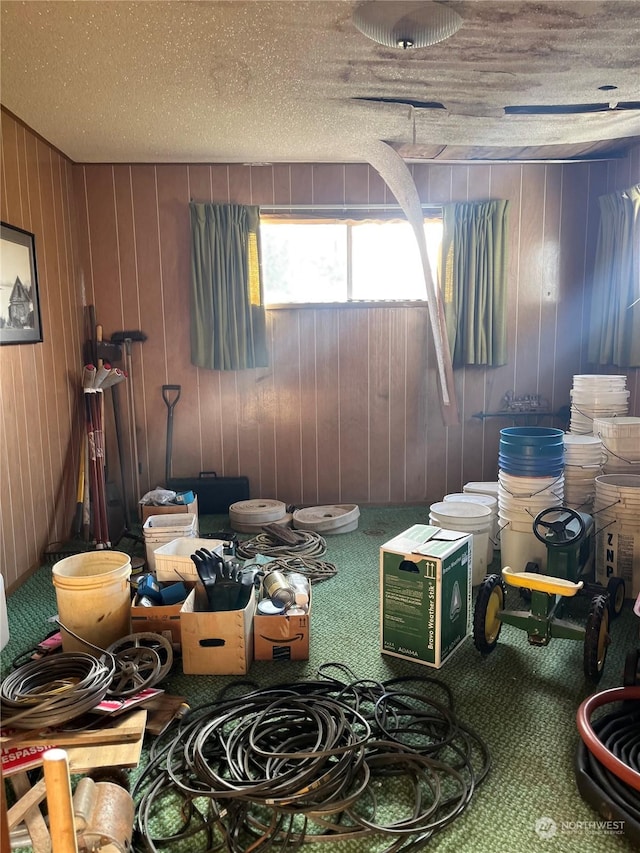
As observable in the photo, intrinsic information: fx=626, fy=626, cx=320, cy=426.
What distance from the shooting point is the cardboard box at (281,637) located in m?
2.72

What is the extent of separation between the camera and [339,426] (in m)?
5.12

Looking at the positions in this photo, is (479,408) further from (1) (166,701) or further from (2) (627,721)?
(1) (166,701)

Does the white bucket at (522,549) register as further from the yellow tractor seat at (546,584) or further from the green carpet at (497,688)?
the yellow tractor seat at (546,584)

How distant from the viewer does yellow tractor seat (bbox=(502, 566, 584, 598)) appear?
2588 mm

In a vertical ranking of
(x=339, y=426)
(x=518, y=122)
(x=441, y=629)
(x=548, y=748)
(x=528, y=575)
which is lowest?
(x=548, y=748)

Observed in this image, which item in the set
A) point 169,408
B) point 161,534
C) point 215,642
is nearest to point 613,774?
point 215,642

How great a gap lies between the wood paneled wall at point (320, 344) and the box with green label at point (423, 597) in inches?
92.6

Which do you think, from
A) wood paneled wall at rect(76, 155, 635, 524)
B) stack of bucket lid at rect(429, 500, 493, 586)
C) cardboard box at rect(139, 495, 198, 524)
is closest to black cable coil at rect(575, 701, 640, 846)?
stack of bucket lid at rect(429, 500, 493, 586)

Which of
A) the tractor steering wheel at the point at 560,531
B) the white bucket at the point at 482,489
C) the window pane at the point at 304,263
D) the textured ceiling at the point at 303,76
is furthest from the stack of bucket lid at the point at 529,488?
the window pane at the point at 304,263

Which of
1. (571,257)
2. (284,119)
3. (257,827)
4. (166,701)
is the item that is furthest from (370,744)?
(571,257)

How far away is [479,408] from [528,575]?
8.44 feet

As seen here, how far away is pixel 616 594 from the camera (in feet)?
10.0

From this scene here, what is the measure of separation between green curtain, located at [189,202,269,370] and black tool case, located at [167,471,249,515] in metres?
0.90

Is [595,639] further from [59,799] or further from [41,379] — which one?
[41,379]
